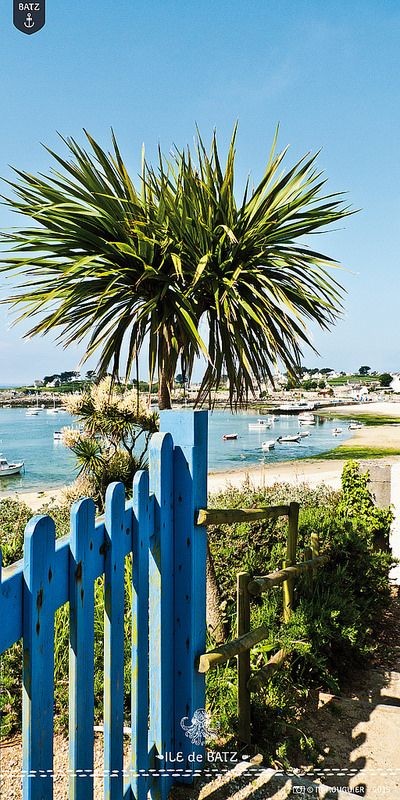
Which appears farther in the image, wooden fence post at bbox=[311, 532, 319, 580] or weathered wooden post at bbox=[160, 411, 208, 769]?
wooden fence post at bbox=[311, 532, 319, 580]

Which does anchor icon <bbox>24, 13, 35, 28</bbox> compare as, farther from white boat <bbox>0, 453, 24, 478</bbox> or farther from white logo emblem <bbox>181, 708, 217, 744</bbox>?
white boat <bbox>0, 453, 24, 478</bbox>

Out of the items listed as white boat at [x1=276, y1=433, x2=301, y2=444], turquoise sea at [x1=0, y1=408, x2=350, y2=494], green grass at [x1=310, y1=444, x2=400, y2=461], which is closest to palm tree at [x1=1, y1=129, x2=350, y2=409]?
turquoise sea at [x1=0, y1=408, x2=350, y2=494]

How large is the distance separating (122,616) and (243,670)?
117 cm

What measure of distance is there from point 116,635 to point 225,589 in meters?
2.27

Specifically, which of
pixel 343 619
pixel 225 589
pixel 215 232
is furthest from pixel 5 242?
pixel 343 619

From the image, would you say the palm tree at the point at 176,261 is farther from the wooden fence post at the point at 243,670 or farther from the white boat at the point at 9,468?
the white boat at the point at 9,468

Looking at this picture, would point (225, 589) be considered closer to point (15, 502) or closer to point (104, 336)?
point (104, 336)

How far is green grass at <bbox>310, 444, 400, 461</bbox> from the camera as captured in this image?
32.1 meters

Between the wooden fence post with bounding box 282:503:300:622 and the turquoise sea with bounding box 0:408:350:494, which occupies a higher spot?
the wooden fence post with bounding box 282:503:300:622

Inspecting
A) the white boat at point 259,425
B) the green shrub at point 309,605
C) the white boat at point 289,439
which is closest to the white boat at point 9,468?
the white boat at point 289,439

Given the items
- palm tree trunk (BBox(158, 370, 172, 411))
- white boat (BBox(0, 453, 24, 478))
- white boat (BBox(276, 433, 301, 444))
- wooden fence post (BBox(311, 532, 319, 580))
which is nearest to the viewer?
palm tree trunk (BBox(158, 370, 172, 411))

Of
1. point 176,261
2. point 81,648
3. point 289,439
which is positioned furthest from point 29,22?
point 289,439

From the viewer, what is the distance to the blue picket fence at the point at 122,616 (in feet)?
3.94

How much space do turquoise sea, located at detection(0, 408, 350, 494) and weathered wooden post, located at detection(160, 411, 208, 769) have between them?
21898 millimetres
